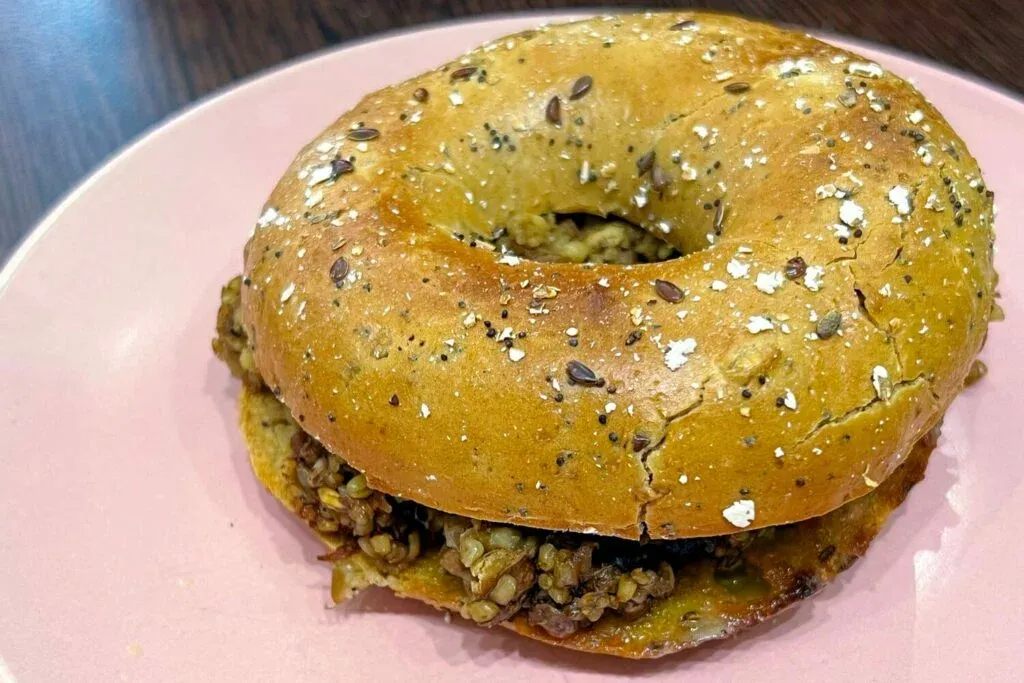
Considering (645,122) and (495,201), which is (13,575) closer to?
(495,201)

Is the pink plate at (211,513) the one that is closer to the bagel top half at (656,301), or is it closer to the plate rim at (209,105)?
the plate rim at (209,105)

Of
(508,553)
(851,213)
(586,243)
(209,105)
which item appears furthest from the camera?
(209,105)

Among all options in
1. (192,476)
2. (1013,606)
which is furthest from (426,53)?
(1013,606)

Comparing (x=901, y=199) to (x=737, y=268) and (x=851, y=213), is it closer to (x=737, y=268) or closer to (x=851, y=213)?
(x=851, y=213)

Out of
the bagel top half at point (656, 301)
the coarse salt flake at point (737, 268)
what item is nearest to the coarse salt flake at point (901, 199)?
the bagel top half at point (656, 301)

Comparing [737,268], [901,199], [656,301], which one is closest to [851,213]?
[901,199]
